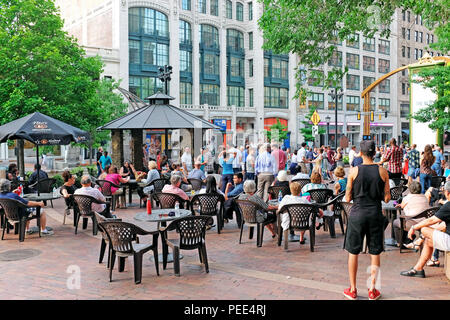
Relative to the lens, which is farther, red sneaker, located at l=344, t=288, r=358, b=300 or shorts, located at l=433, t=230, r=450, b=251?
shorts, located at l=433, t=230, r=450, b=251

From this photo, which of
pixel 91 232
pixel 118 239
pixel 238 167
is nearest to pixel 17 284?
pixel 118 239

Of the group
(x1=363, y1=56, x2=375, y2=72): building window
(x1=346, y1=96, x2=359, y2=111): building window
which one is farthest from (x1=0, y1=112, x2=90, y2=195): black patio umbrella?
(x1=363, y1=56, x2=375, y2=72): building window

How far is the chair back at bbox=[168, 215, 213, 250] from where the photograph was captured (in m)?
6.65

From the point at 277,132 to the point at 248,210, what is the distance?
3949 cm

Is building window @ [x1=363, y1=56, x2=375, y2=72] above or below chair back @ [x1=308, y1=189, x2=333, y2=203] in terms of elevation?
above

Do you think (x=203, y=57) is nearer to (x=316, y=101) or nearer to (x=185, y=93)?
(x=185, y=93)

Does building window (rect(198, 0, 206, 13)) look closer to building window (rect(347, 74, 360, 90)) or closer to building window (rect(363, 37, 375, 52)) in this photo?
building window (rect(347, 74, 360, 90))

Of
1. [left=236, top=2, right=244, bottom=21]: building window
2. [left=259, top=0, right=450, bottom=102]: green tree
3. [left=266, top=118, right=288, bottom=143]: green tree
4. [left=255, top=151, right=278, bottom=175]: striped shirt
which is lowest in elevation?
[left=255, top=151, right=278, bottom=175]: striped shirt

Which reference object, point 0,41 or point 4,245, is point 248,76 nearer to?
point 0,41

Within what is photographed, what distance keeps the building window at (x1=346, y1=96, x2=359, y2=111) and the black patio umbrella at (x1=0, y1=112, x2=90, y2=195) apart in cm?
5645

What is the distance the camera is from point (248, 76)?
51844 millimetres

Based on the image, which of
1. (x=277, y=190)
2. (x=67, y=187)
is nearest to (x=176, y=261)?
(x=277, y=190)

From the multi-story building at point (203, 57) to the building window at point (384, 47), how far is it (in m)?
8.67

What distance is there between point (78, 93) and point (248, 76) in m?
35.3
